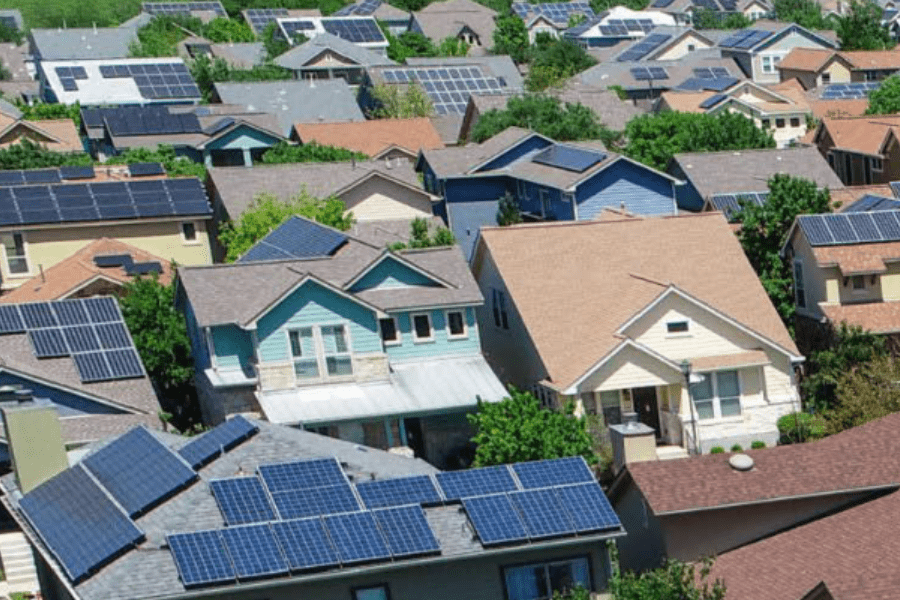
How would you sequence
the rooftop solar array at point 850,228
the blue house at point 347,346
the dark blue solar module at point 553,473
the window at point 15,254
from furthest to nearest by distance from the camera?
1. the window at point 15,254
2. the rooftop solar array at point 850,228
3. the blue house at point 347,346
4. the dark blue solar module at point 553,473

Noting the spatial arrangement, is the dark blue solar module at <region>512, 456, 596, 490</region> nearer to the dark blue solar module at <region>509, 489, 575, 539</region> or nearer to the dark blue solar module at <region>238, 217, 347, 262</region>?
the dark blue solar module at <region>509, 489, 575, 539</region>

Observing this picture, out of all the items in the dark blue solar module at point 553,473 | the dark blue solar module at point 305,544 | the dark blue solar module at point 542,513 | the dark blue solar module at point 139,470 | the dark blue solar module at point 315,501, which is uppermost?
the dark blue solar module at point 139,470

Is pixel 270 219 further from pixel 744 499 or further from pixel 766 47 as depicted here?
pixel 766 47

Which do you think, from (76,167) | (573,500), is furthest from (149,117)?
(573,500)

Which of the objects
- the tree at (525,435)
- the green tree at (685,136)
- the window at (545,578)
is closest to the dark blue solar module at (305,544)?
the window at (545,578)

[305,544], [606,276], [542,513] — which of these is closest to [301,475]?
[305,544]

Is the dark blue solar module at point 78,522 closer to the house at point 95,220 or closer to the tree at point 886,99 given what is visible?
the house at point 95,220

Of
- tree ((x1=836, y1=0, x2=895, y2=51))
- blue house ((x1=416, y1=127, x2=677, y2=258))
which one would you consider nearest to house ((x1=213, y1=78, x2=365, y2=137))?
blue house ((x1=416, y1=127, x2=677, y2=258))
